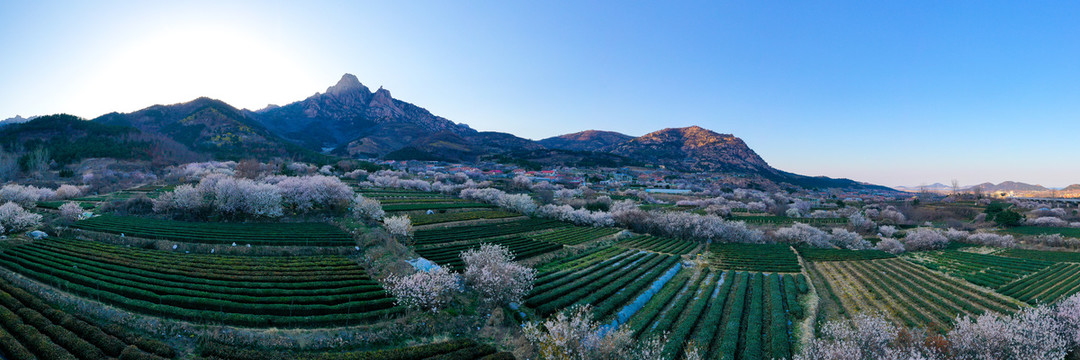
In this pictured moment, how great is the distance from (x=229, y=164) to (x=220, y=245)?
104m

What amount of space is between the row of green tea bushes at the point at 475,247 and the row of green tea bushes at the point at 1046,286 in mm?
45841

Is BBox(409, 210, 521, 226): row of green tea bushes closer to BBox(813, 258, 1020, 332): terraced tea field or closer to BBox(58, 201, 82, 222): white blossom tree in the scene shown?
BBox(58, 201, 82, 222): white blossom tree

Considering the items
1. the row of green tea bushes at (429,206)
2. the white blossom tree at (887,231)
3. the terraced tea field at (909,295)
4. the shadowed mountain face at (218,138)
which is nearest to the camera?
the terraced tea field at (909,295)

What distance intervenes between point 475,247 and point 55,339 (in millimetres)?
36241

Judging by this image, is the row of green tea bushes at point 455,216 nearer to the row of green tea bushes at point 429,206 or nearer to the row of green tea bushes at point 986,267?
the row of green tea bushes at point 429,206

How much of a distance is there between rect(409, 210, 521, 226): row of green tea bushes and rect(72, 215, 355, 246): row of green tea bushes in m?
13.5

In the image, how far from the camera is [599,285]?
3750 centimetres

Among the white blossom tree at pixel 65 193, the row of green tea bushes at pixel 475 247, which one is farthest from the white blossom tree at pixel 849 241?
the white blossom tree at pixel 65 193

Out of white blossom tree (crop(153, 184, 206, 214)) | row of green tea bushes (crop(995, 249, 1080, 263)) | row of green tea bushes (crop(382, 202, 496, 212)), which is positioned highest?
white blossom tree (crop(153, 184, 206, 214))

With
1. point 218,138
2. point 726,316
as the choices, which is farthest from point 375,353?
point 218,138

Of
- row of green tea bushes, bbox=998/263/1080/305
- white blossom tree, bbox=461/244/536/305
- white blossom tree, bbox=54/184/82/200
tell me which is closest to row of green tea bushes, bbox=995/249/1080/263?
row of green tea bushes, bbox=998/263/1080/305

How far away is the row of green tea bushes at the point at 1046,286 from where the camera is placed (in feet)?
108

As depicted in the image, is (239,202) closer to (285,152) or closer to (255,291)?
(255,291)

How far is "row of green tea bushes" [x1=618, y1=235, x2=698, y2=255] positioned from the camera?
60.1 meters
